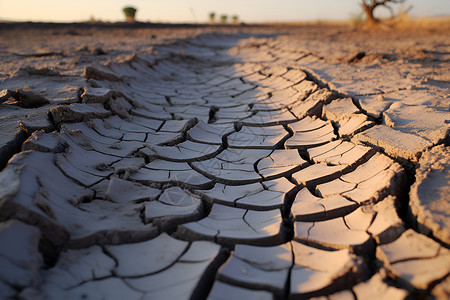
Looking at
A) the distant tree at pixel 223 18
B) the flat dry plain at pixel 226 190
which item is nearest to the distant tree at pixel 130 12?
the distant tree at pixel 223 18

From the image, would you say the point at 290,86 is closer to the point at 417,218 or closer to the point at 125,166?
the point at 125,166

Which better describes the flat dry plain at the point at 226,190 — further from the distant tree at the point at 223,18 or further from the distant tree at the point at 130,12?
the distant tree at the point at 223,18

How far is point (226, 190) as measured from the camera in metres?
1.96

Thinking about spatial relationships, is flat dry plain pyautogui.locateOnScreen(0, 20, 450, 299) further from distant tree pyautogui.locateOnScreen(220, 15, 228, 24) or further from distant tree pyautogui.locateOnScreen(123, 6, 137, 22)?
distant tree pyautogui.locateOnScreen(220, 15, 228, 24)

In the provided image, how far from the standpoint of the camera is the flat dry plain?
4.05ft

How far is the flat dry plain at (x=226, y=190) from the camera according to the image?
1.23 meters

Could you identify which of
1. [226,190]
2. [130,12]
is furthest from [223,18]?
[226,190]

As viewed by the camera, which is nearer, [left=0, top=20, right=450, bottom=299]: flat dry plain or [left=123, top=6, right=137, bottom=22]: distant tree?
[left=0, top=20, right=450, bottom=299]: flat dry plain

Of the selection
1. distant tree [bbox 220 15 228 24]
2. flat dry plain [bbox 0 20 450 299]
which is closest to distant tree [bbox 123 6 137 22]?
distant tree [bbox 220 15 228 24]

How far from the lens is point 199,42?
25.2ft

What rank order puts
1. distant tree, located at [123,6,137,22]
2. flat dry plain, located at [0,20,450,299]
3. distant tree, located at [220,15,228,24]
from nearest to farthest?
flat dry plain, located at [0,20,450,299], distant tree, located at [123,6,137,22], distant tree, located at [220,15,228,24]

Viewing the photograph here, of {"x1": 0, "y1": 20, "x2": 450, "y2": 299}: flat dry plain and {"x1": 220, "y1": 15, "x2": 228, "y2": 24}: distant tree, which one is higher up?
{"x1": 220, "y1": 15, "x2": 228, "y2": 24}: distant tree

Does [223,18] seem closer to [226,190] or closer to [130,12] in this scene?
[130,12]

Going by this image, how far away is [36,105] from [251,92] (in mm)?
2303
